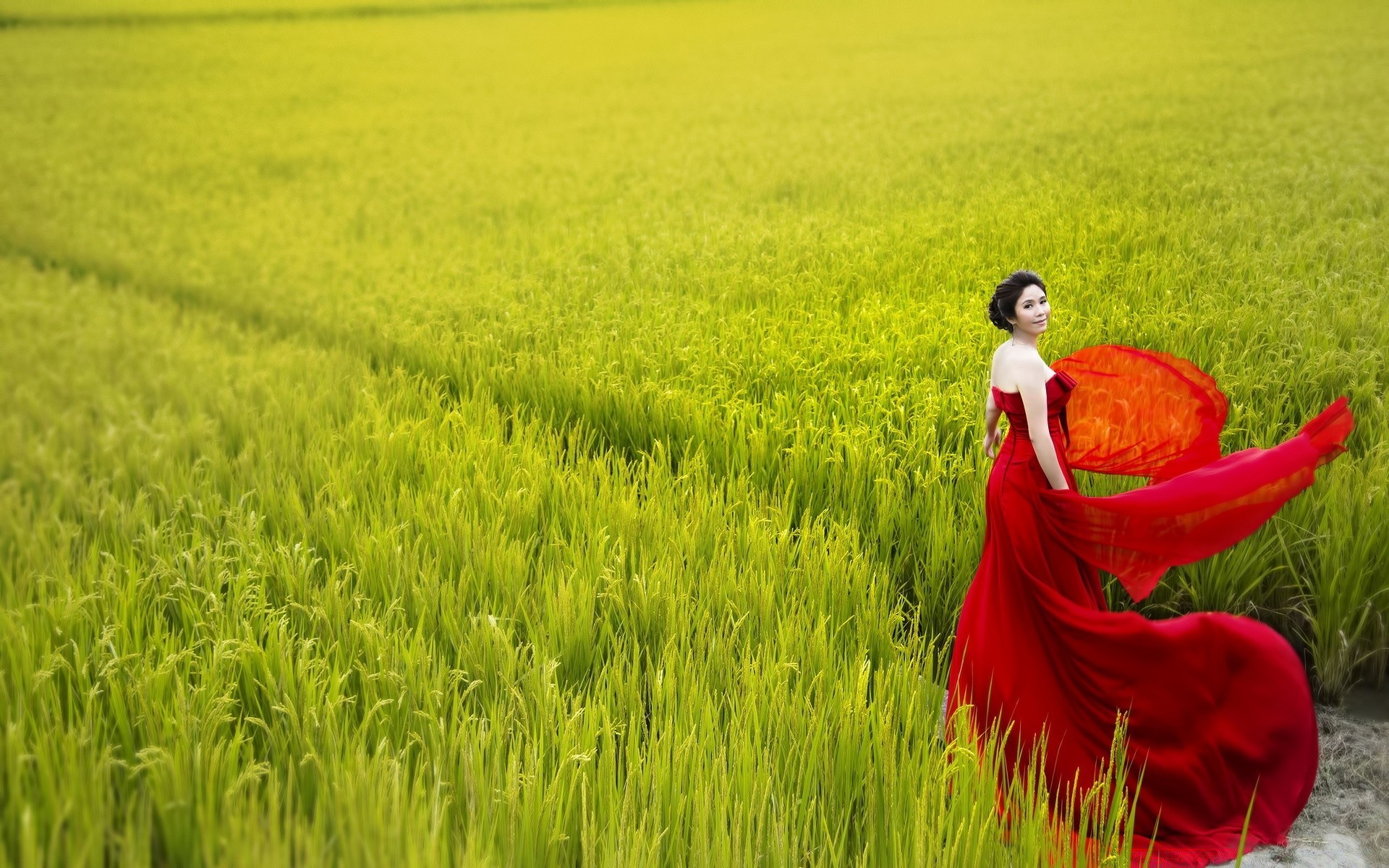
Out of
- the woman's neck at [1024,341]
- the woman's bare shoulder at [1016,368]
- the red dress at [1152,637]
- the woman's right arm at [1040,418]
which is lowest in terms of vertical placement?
the red dress at [1152,637]

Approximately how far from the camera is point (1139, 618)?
2311mm

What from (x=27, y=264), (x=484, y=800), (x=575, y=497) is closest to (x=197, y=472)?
(x=575, y=497)

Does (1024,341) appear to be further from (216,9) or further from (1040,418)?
(216,9)

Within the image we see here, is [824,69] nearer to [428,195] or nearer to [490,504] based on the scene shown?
[428,195]

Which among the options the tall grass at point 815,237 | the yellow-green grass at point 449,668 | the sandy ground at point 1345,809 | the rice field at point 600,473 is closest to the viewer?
the yellow-green grass at point 449,668

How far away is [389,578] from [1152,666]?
2.14m

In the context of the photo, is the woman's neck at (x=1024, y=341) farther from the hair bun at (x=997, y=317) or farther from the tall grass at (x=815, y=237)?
the tall grass at (x=815, y=237)

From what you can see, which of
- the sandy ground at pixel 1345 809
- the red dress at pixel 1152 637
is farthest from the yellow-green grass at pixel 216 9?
the sandy ground at pixel 1345 809

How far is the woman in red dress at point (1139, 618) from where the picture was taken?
2.27 metres

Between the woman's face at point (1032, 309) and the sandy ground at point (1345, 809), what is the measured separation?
1.42 metres

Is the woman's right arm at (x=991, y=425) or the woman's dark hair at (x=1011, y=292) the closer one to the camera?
the woman's dark hair at (x=1011, y=292)

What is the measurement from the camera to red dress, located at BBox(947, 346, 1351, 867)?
2.27 meters

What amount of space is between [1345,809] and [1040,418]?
130 cm

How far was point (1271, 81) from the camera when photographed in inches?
524
